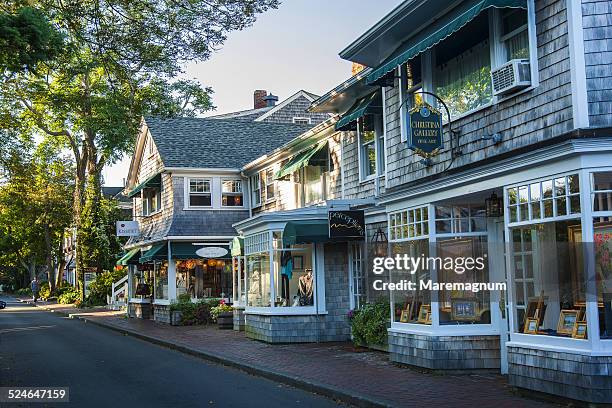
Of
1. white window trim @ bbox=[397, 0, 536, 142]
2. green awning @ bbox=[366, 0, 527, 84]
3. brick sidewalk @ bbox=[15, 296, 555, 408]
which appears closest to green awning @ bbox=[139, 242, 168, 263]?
brick sidewalk @ bbox=[15, 296, 555, 408]

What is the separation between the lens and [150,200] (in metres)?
33.6

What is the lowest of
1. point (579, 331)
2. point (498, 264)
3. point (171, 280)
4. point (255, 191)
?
point (579, 331)

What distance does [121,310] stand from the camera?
40.7 metres

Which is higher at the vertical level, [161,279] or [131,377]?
[161,279]

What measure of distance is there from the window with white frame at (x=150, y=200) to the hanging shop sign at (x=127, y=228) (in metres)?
1.11

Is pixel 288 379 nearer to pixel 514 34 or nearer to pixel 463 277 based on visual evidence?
pixel 463 277

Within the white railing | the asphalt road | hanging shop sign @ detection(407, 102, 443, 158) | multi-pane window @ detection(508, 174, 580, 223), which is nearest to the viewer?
multi-pane window @ detection(508, 174, 580, 223)

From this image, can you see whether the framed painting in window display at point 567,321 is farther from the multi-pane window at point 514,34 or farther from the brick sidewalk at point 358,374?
the multi-pane window at point 514,34

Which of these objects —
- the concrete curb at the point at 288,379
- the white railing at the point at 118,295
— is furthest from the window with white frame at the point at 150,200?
the concrete curb at the point at 288,379

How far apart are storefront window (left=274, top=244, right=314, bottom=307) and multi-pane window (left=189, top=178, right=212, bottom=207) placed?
1060 cm

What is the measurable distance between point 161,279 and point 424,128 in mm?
20578

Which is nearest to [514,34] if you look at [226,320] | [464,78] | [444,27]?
[444,27]

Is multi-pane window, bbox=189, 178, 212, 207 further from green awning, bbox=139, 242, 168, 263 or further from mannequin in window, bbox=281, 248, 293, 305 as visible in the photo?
mannequin in window, bbox=281, 248, 293, 305

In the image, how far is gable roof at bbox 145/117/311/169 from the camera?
99.0ft
